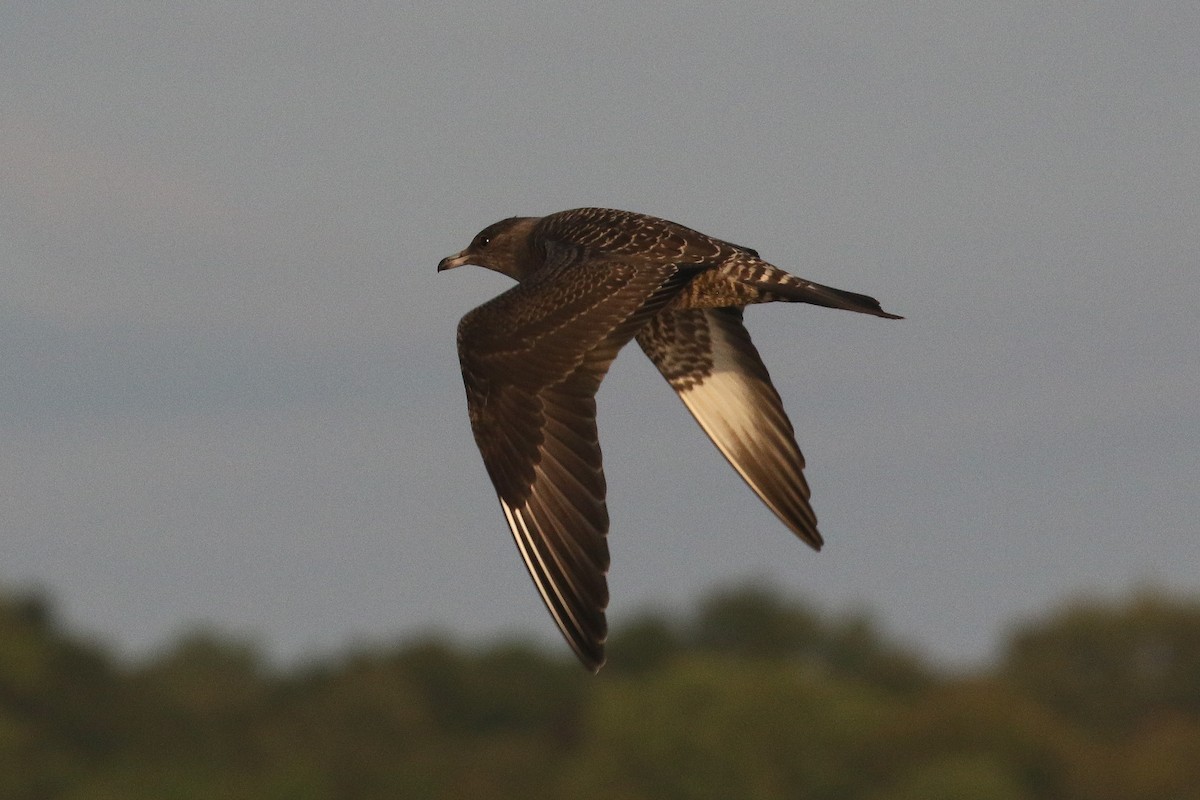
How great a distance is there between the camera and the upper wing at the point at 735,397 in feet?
51.0

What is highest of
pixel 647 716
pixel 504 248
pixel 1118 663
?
pixel 504 248

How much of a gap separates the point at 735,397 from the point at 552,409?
2977mm

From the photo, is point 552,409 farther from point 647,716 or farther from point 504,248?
point 647,716

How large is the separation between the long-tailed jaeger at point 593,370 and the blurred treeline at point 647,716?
82693 mm

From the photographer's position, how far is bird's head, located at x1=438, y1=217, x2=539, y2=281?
55.2ft

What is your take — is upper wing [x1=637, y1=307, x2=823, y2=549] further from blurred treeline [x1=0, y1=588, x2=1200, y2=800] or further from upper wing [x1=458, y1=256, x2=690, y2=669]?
blurred treeline [x1=0, y1=588, x2=1200, y2=800]

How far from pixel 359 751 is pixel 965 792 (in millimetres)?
31759

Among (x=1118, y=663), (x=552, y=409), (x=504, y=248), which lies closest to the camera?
(x=552, y=409)

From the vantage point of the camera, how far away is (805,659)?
124 meters

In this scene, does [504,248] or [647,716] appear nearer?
[504,248]

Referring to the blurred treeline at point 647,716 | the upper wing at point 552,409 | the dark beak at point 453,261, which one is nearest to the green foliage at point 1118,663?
the blurred treeline at point 647,716

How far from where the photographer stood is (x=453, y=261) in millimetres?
17391

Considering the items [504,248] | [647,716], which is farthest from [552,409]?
[647,716]

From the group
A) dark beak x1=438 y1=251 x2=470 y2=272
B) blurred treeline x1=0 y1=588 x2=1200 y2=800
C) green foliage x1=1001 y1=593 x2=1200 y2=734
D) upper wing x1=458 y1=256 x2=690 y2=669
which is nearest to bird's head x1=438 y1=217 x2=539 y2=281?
dark beak x1=438 y1=251 x2=470 y2=272
